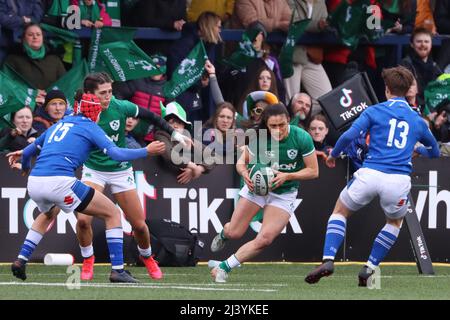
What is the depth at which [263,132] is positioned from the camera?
13.4m

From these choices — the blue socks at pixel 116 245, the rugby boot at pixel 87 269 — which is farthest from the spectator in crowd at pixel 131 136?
the blue socks at pixel 116 245

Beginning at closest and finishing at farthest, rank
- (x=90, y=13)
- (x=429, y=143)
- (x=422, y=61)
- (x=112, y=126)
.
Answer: (x=429, y=143) → (x=112, y=126) → (x=90, y=13) → (x=422, y=61)

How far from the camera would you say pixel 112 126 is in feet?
44.3

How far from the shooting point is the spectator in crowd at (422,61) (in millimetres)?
17828

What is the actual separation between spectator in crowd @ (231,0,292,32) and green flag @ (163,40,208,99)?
0.94m

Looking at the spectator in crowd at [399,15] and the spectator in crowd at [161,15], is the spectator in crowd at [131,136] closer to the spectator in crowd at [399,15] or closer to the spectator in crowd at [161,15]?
the spectator in crowd at [161,15]

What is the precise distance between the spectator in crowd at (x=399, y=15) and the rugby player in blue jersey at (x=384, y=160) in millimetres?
5531

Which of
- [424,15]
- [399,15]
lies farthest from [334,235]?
[424,15]

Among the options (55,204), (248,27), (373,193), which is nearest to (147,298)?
(55,204)

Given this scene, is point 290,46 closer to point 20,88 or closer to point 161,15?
point 161,15

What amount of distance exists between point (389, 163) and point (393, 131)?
1.01 ft

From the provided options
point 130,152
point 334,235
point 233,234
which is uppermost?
point 130,152

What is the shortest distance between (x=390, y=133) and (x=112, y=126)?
9.01ft

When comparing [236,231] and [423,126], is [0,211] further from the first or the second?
[423,126]
